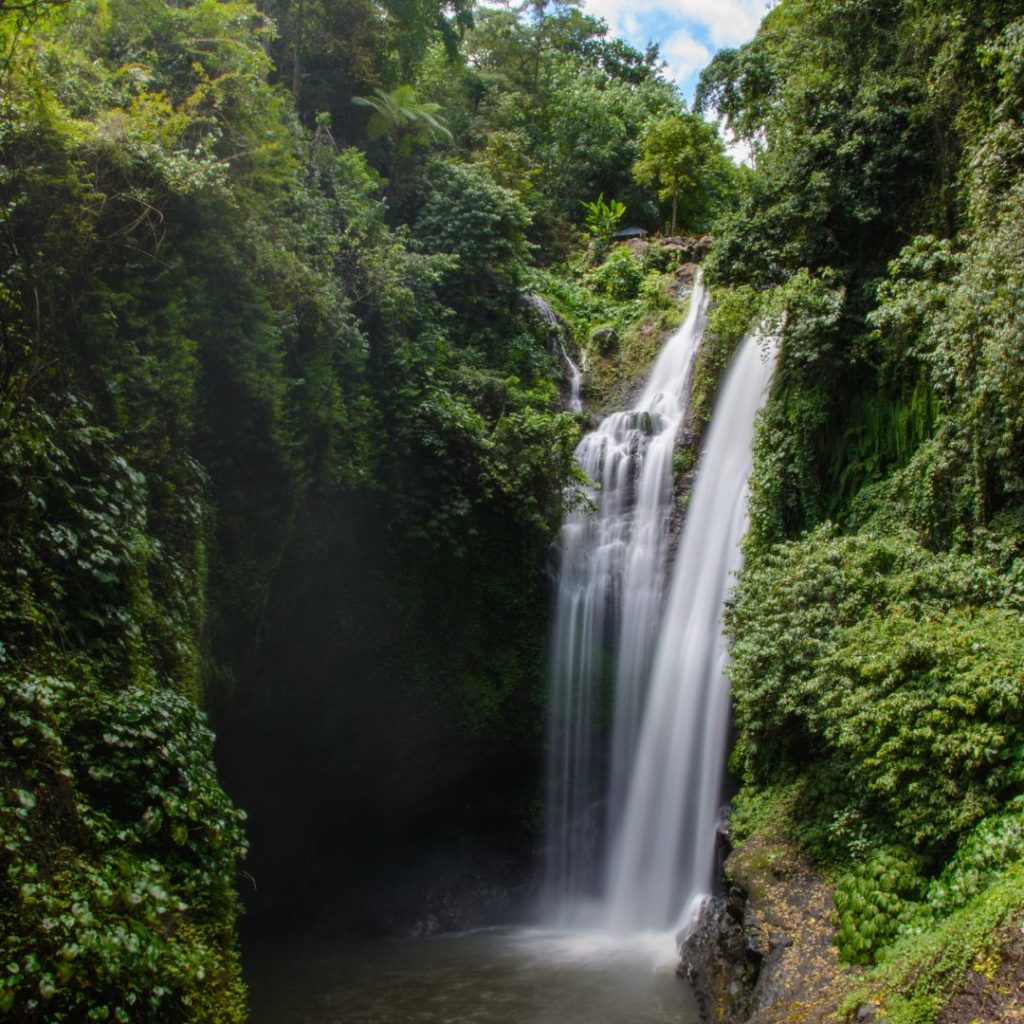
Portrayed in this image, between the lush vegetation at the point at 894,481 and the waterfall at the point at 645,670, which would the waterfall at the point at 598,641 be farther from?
the lush vegetation at the point at 894,481

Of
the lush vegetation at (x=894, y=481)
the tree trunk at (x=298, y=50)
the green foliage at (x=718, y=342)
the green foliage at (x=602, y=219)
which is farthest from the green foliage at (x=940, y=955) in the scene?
the green foliage at (x=602, y=219)

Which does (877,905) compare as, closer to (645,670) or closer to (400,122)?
(645,670)

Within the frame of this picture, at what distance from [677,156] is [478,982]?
20.5m

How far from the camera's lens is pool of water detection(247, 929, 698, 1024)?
31.3 feet

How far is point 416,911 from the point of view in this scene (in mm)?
14078

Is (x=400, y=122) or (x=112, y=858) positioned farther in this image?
(x=400, y=122)

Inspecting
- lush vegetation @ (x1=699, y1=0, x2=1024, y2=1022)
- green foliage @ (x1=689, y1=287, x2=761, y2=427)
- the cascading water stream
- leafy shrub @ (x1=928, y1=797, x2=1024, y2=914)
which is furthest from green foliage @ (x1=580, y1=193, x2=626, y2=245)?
leafy shrub @ (x1=928, y1=797, x2=1024, y2=914)

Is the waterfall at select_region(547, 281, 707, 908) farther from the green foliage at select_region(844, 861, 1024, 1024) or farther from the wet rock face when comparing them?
the green foliage at select_region(844, 861, 1024, 1024)

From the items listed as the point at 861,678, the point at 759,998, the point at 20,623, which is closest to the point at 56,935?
the point at 20,623

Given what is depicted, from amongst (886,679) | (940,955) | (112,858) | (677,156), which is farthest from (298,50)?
(940,955)

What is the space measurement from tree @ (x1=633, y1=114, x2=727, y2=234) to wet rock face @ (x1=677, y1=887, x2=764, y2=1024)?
61.9 feet

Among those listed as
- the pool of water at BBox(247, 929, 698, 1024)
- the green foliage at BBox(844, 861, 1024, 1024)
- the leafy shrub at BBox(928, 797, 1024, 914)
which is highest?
the leafy shrub at BBox(928, 797, 1024, 914)

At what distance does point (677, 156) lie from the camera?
2356 cm

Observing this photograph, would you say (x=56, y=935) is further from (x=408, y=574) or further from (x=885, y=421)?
(x=885, y=421)
